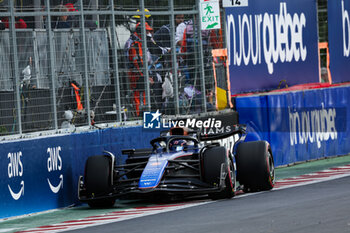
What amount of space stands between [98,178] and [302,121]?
24.5 feet

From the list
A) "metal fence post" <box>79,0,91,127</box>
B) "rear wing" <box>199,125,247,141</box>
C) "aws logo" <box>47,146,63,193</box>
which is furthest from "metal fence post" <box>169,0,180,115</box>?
"aws logo" <box>47,146,63,193</box>

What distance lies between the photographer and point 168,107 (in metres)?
17.6

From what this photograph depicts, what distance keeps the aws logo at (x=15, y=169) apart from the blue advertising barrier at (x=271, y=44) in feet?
22.7

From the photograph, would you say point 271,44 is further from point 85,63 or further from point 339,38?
point 85,63

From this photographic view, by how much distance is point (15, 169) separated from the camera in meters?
13.6

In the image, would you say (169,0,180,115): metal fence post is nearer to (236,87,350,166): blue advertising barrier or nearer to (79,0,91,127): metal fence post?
(236,87,350,166): blue advertising barrier

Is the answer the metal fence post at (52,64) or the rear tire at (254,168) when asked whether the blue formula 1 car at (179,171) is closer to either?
the rear tire at (254,168)

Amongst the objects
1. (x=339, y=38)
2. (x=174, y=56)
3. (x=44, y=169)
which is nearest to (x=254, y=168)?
(x=44, y=169)

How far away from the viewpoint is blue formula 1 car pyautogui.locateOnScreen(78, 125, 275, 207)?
13.4m

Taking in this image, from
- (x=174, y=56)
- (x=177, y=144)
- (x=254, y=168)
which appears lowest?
(x=254, y=168)

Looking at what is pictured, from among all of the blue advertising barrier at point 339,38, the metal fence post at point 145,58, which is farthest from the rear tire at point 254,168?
the blue advertising barrier at point 339,38

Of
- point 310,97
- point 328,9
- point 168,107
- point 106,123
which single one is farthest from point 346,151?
point 106,123

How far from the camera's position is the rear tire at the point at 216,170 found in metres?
13.4

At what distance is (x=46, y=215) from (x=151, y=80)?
4.37m
